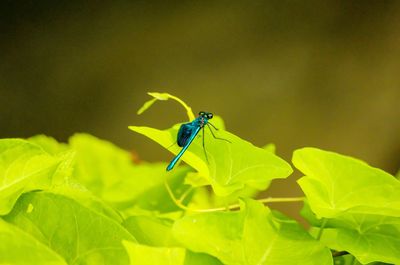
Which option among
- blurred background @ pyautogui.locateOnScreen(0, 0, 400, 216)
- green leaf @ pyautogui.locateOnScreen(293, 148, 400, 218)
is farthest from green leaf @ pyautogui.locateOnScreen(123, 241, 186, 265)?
blurred background @ pyautogui.locateOnScreen(0, 0, 400, 216)

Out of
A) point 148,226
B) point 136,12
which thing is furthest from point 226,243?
point 136,12

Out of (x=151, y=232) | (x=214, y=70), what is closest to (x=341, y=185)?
(x=151, y=232)

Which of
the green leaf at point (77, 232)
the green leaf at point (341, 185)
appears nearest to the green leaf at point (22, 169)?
the green leaf at point (77, 232)

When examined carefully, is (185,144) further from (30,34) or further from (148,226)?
(30,34)

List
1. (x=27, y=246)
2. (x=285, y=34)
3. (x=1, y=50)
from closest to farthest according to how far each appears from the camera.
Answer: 1. (x=27, y=246)
2. (x=1, y=50)
3. (x=285, y=34)

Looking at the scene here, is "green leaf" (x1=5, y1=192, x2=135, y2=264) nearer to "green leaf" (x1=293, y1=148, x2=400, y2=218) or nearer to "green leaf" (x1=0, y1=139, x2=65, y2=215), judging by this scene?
"green leaf" (x1=0, y1=139, x2=65, y2=215)

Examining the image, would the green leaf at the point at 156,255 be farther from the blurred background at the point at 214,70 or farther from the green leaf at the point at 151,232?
the blurred background at the point at 214,70
